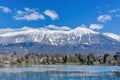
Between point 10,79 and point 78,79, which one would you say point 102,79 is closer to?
point 78,79

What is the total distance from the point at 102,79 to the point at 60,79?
9.34 metres

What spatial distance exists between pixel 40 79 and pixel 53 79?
9.56 feet

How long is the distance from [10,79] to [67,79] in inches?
496

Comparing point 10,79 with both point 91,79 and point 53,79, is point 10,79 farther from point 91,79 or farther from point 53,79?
point 91,79

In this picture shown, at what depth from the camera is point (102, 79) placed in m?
78.4

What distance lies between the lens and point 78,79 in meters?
78.8

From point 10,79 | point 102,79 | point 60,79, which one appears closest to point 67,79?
point 60,79

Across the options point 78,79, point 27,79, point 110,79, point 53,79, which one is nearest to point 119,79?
point 110,79

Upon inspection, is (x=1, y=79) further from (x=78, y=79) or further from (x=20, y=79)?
(x=78, y=79)

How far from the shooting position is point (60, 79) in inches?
3113

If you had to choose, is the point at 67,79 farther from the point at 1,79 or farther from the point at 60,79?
the point at 1,79

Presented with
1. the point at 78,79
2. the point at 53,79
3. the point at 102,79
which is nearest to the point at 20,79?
the point at 53,79

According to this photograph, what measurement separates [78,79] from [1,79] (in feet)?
55.8

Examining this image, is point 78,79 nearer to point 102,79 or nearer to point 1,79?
point 102,79
